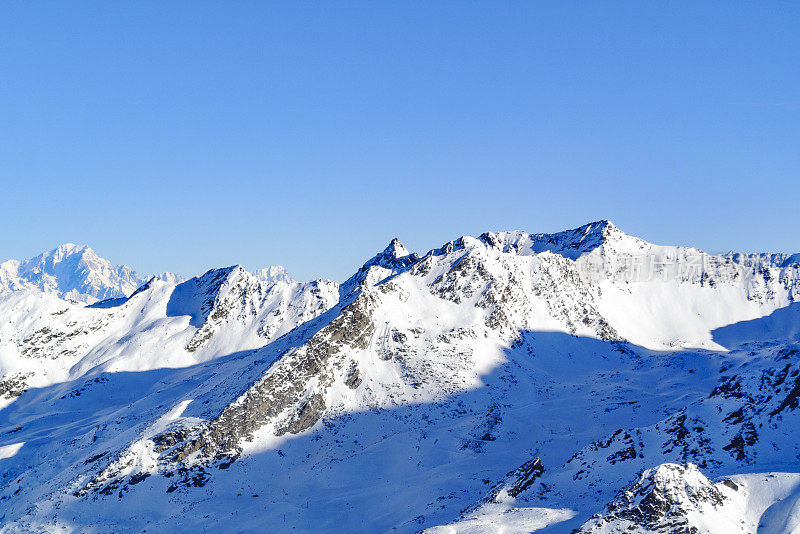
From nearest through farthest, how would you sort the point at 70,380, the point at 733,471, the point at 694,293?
the point at 733,471
the point at 70,380
the point at 694,293

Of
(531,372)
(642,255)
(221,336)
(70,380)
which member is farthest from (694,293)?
(70,380)

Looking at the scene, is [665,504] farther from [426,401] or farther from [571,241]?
[571,241]

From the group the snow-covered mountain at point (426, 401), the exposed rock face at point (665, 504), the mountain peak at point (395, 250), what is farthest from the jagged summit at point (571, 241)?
the exposed rock face at point (665, 504)

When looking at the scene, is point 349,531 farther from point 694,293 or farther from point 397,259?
point 694,293

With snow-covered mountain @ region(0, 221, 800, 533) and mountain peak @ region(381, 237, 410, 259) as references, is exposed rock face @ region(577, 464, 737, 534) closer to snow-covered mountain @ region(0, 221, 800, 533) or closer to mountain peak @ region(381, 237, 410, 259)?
snow-covered mountain @ region(0, 221, 800, 533)

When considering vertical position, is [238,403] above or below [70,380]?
below

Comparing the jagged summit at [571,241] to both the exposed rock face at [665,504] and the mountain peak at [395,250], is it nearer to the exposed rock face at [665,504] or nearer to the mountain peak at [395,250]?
the mountain peak at [395,250]

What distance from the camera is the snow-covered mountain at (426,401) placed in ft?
131

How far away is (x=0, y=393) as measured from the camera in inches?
3851

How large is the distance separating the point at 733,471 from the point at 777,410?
7.22 metres

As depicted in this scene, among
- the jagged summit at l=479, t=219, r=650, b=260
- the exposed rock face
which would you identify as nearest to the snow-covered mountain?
the exposed rock face

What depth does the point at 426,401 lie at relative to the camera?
7488 centimetres

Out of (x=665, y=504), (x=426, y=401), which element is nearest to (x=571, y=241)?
(x=426, y=401)

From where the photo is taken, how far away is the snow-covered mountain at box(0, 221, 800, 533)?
40.0 meters
